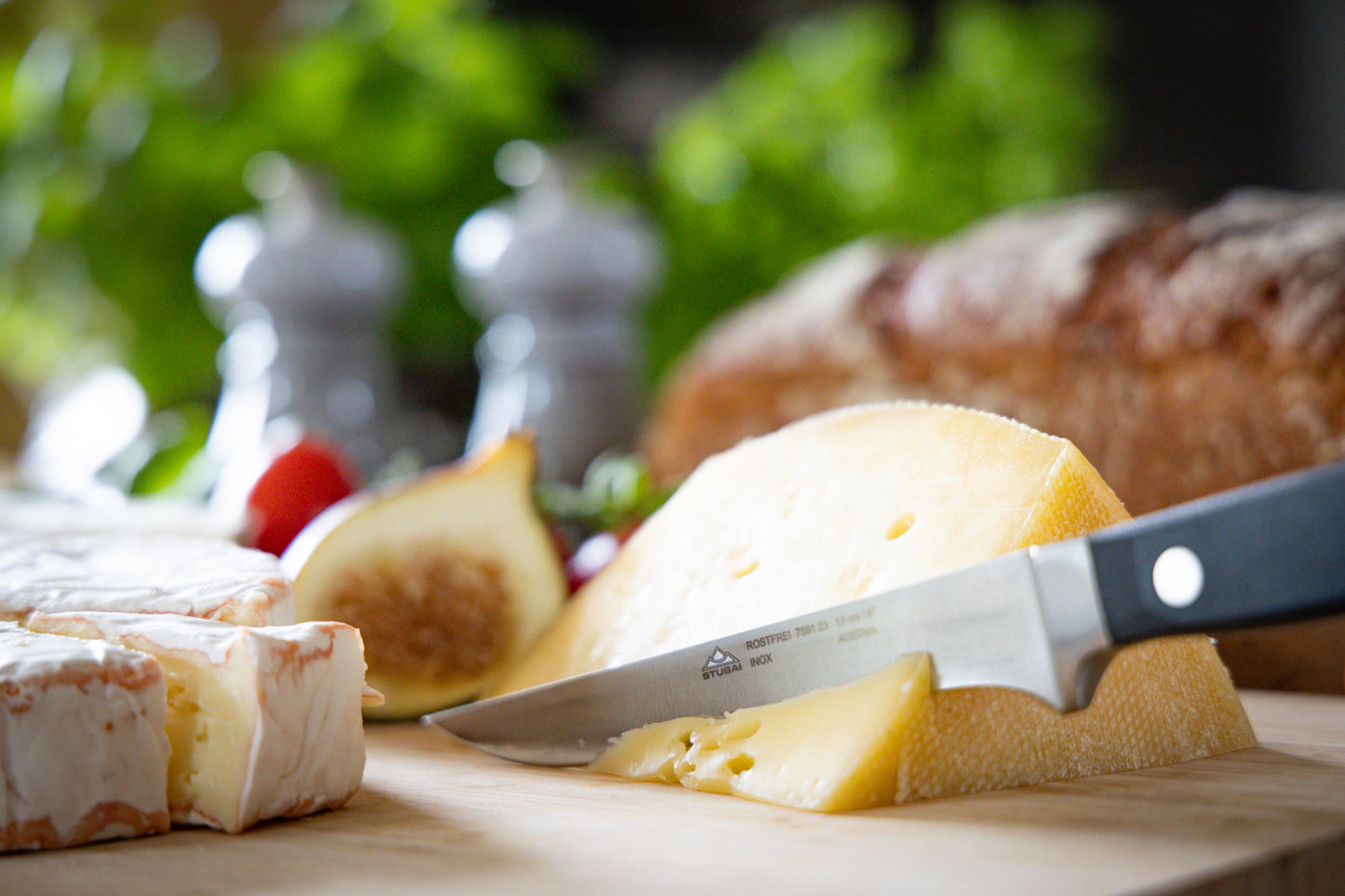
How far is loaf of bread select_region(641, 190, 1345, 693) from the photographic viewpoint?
4.72 ft

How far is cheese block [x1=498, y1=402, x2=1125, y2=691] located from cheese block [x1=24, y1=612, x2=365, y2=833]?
0.98 feet

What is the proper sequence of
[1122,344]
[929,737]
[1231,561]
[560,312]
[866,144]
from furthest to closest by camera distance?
[866,144], [560,312], [1122,344], [929,737], [1231,561]

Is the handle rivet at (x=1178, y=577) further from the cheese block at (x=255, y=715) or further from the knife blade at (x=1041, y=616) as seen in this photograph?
the cheese block at (x=255, y=715)

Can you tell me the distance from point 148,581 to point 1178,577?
2.63 ft

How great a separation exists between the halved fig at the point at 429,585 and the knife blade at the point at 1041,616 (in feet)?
0.95

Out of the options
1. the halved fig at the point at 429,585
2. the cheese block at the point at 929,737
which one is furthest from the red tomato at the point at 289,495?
the cheese block at the point at 929,737

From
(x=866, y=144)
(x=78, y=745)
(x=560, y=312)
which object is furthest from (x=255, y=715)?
(x=866, y=144)

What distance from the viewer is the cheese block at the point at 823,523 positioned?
3.09 ft

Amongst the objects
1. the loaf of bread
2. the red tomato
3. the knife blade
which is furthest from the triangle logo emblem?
the red tomato

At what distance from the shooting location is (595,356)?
2404mm

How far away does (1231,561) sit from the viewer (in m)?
0.75

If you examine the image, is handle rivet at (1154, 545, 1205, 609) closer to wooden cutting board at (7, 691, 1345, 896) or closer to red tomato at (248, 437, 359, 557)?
wooden cutting board at (7, 691, 1345, 896)

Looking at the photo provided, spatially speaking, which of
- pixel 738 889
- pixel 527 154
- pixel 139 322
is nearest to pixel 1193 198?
pixel 527 154

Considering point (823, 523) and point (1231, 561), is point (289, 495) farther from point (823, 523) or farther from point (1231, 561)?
point (1231, 561)
